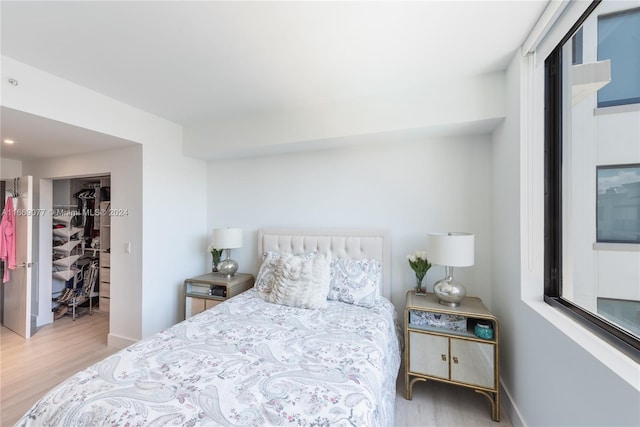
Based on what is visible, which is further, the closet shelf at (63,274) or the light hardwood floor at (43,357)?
the closet shelf at (63,274)

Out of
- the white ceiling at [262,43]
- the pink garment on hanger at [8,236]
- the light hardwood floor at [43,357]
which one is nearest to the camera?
the white ceiling at [262,43]

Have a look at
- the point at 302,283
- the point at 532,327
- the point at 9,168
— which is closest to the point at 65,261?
the point at 9,168

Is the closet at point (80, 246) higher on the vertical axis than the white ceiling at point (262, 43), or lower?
lower

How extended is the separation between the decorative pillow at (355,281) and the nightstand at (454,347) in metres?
0.36

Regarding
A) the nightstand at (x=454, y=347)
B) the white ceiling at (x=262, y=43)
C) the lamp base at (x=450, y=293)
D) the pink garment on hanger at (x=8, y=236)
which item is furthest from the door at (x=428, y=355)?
the pink garment on hanger at (x=8, y=236)

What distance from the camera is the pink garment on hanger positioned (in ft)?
10.3

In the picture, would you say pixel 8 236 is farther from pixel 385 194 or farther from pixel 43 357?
pixel 385 194

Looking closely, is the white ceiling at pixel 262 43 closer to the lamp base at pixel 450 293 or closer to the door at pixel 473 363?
the lamp base at pixel 450 293

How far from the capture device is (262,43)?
5.43 ft

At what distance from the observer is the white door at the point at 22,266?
3.04 m

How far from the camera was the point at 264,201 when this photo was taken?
3227mm

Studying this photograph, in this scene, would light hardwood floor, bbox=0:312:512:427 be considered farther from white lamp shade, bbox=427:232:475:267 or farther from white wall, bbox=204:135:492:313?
white lamp shade, bbox=427:232:475:267

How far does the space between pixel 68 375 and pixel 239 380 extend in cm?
236

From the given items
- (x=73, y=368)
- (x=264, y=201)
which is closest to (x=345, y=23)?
(x=264, y=201)
